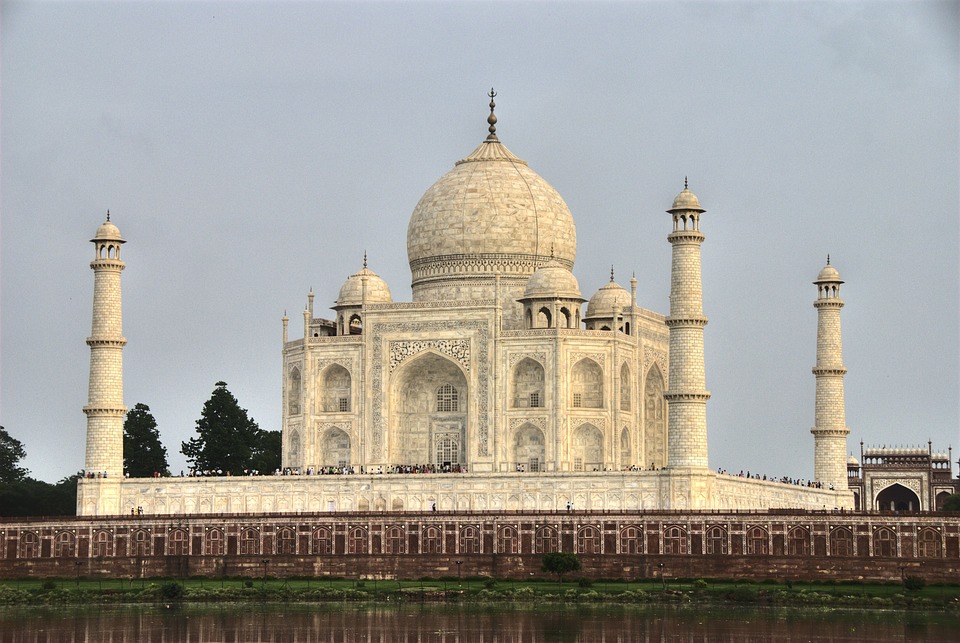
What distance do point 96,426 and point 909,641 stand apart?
1042 inches

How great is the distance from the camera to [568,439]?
63.5 m

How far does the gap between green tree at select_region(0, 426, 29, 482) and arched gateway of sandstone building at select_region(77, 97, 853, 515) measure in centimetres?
1576

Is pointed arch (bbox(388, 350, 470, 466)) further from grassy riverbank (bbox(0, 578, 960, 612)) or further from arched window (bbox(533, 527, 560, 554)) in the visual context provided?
grassy riverbank (bbox(0, 578, 960, 612))

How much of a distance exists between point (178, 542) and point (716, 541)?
13552 mm

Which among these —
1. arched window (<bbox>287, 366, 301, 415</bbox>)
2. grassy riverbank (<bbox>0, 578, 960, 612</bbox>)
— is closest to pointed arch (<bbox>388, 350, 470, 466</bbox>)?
arched window (<bbox>287, 366, 301, 415</bbox>)

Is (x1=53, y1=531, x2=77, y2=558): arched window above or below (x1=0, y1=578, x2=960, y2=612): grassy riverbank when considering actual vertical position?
above

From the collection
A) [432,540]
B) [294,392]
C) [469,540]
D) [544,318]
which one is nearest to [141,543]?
[432,540]

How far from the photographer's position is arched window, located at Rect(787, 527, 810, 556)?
55.2 metres

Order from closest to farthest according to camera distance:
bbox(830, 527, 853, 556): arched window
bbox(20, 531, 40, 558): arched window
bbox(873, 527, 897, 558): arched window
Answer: bbox(873, 527, 897, 558): arched window, bbox(830, 527, 853, 556): arched window, bbox(20, 531, 40, 558): arched window

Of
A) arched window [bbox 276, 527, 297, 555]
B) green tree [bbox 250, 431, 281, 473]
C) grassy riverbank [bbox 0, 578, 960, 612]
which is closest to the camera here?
grassy riverbank [bbox 0, 578, 960, 612]

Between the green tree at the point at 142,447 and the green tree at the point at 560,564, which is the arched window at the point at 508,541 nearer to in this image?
the green tree at the point at 560,564

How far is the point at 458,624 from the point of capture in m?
47.4

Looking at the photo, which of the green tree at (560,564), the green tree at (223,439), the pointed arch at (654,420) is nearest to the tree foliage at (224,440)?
the green tree at (223,439)

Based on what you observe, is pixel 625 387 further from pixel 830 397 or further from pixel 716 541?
pixel 716 541
